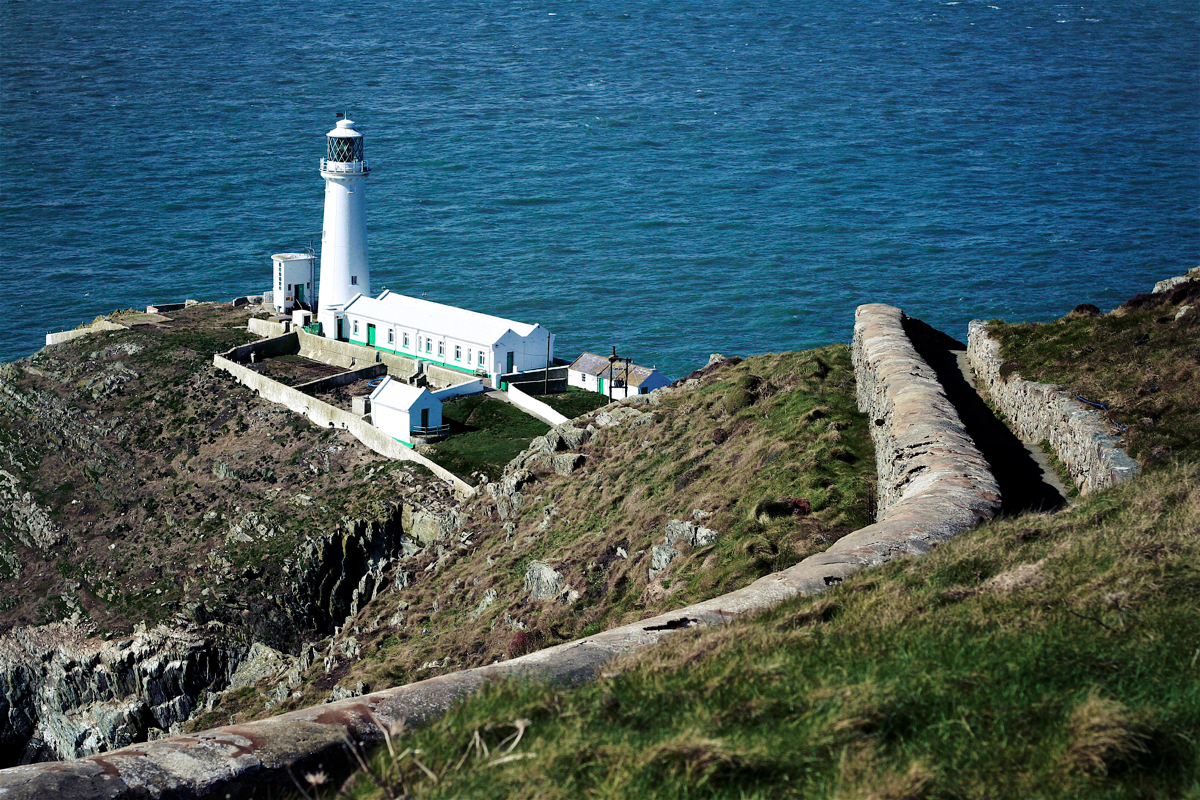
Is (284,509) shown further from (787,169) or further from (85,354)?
(787,169)

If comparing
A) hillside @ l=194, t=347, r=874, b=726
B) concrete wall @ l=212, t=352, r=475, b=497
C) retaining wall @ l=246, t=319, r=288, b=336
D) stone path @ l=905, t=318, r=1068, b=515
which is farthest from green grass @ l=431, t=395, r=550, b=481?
stone path @ l=905, t=318, r=1068, b=515

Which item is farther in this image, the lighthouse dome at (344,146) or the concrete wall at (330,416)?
the lighthouse dome at (344,146)

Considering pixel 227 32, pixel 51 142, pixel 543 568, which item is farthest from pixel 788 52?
pixel 543 568

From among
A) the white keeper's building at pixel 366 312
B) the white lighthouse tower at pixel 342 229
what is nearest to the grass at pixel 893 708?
the white keeper's building at pixel 366 312

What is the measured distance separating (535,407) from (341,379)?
10.7 m

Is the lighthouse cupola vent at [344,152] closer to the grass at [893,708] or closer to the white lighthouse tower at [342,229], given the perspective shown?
the white lighthouse tower at [342,229]

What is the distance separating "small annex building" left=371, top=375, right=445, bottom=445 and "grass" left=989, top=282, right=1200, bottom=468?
25.3 meters

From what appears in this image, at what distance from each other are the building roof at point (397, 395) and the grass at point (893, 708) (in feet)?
120

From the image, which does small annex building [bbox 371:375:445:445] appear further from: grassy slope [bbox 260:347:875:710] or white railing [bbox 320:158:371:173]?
white railing [bbox 320:158:371:173]

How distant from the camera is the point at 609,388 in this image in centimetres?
5212

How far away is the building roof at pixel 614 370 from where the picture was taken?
171ft

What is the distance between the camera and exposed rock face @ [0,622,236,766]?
4075 cm

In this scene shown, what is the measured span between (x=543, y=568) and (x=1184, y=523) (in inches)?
702

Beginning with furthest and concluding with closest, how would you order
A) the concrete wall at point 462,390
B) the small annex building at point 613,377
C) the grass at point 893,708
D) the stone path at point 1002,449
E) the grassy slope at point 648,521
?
the small annex building at point 613,377, the concrete wall at point 462,390, the grassy slope at point 648,521, the stone path at point 1002,449, the grass at point 893,708
